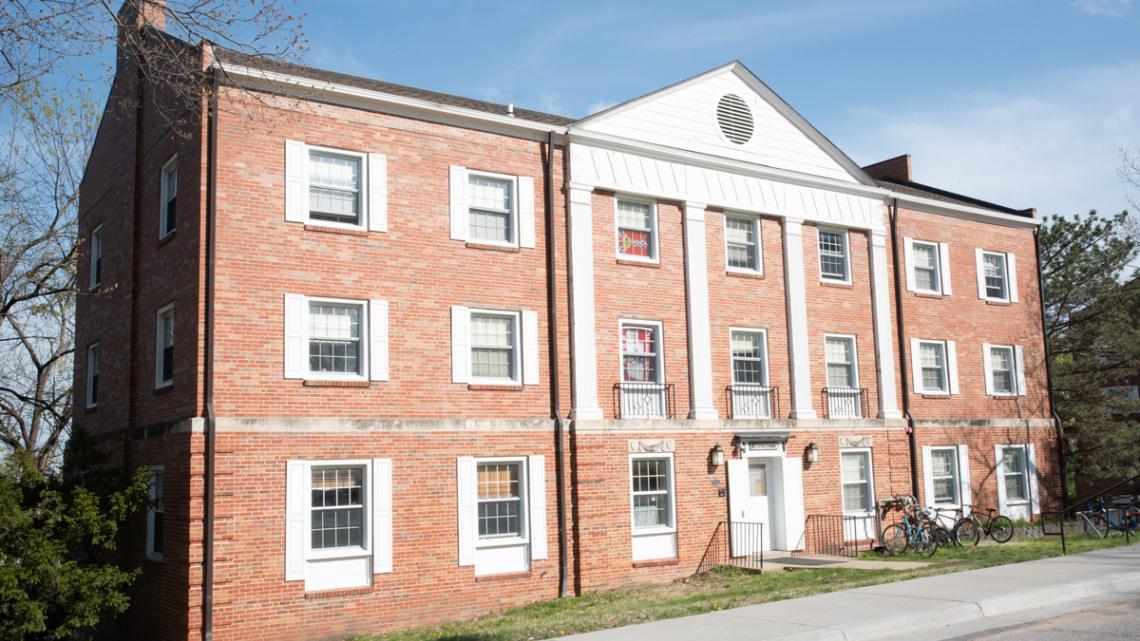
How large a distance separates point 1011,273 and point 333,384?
20.5 metres

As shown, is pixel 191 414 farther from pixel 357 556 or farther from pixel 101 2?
pixel 101 2

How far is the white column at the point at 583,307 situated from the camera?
19.7 m

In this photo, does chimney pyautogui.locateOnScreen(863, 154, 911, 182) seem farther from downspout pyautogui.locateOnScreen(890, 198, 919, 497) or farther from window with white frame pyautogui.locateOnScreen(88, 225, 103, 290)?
window with white frame pyautogui.locateOnScreen(88, 225, 103, 290)

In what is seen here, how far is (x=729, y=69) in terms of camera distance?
22812 millimetres

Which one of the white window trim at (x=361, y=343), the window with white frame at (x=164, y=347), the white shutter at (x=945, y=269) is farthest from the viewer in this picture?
the white shutter at (x=945, y=269)

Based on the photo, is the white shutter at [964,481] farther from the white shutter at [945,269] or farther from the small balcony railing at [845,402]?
the white shutter at [945,269]

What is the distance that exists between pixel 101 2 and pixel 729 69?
15.5m

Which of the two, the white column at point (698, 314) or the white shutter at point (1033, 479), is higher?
the white column at point (698, 314)

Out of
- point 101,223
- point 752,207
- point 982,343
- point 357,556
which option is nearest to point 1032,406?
point 982,343

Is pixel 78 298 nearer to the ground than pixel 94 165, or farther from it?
nearer to the ground

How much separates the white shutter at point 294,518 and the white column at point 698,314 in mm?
8500

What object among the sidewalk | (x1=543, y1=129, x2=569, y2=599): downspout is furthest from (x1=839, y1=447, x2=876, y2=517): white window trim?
(x1=543, y1=129, x2=569, y2=599): downspout

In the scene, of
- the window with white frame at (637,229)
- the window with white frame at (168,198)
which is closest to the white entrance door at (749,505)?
the window with white frame at (637,229)

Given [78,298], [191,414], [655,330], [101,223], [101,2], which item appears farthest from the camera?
[78,298]
